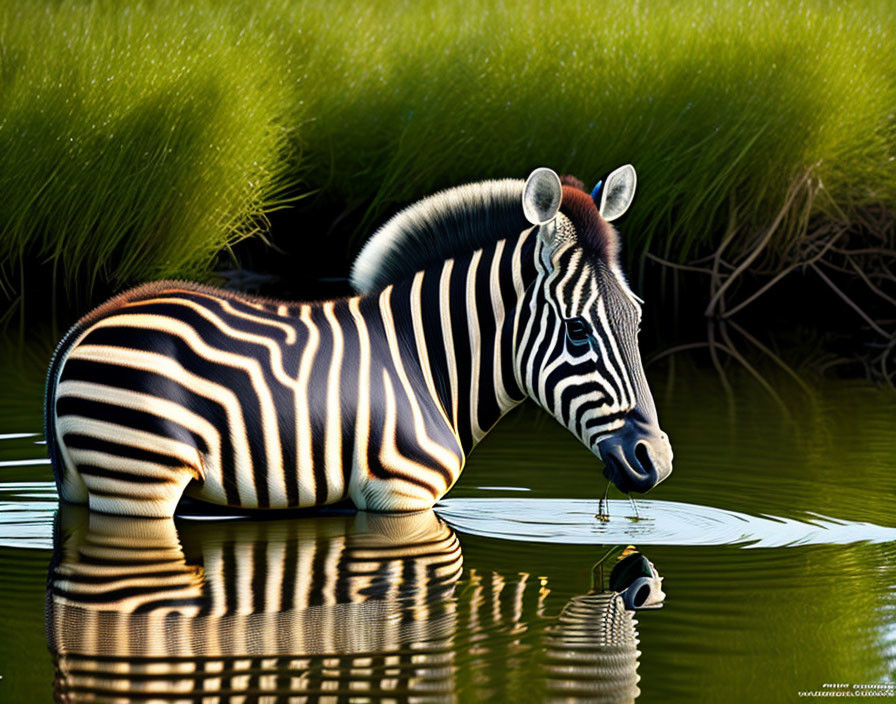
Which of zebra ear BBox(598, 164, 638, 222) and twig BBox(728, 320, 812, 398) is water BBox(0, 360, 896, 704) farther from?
twig BBox(728, 320, 812, 398)

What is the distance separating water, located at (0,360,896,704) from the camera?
3.40 m

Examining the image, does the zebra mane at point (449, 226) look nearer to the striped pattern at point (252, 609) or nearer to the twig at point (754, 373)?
the striped pattern at point (252, 609)

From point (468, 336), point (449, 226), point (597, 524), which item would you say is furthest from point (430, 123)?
point (597, 524)

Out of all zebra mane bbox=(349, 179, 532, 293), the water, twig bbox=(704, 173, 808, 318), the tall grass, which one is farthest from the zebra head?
twig bbox=(704, 173, 808, 318)

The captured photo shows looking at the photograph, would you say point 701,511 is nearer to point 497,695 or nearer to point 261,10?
point 497,695

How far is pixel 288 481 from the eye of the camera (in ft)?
15.9

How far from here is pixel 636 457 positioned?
15.3ft

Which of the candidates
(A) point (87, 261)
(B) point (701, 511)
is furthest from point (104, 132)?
(B) point (701, 511)

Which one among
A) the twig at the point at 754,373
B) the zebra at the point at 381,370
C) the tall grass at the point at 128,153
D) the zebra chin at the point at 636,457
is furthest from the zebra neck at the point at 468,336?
the tall grass at the point at 128,153

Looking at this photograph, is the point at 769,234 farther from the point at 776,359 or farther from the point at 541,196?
the point at 541,196

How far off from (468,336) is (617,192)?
68cm

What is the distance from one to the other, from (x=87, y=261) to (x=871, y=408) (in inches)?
205

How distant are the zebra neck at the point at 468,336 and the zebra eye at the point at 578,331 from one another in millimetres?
263

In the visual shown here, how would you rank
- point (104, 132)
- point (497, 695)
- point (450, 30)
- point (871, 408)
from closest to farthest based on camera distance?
point (497, 695)
point (871, 408)
point (104, 132)
point (450, 30)
